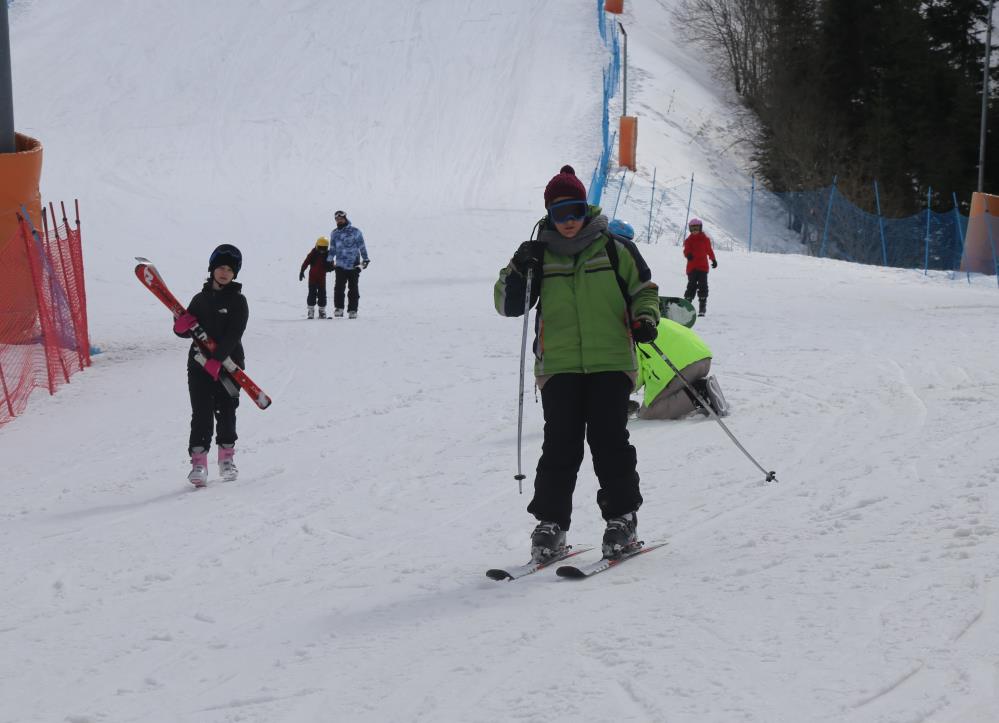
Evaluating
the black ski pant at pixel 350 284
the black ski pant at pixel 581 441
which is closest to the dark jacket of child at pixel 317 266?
the black ski pant at pixel 350 284

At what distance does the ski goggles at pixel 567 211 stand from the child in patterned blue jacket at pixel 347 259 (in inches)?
546

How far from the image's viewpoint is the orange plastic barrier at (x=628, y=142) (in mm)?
38562

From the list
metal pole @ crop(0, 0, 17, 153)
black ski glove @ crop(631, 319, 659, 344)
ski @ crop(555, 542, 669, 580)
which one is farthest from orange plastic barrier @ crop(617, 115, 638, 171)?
black ski glove @ crop(631, 319, 659, 344)

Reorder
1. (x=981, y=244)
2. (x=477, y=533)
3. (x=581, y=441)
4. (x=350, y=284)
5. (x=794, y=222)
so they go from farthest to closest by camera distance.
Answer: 1. (x=794, y=222)
2. (x=981, y=244)
3. (x=350, y=284)
4. (x=477, y=533)
5. (x=581, y=441)

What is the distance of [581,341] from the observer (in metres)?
5.19

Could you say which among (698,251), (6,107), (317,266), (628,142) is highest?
(628,142)

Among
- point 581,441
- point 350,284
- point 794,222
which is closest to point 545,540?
point 581,441

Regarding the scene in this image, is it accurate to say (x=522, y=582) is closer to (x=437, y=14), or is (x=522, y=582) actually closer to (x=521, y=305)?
(x=521, y=305)

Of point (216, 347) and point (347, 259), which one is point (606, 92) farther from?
point (216, 347)

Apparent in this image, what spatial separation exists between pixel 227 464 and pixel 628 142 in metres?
32.0

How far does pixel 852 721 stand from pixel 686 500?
3352 mm

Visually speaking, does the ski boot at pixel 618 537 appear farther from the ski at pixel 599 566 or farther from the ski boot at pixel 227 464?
the ski boot at pixel 227 464

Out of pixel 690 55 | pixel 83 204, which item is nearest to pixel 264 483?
pixel 83 204

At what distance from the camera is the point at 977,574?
4.39 m
